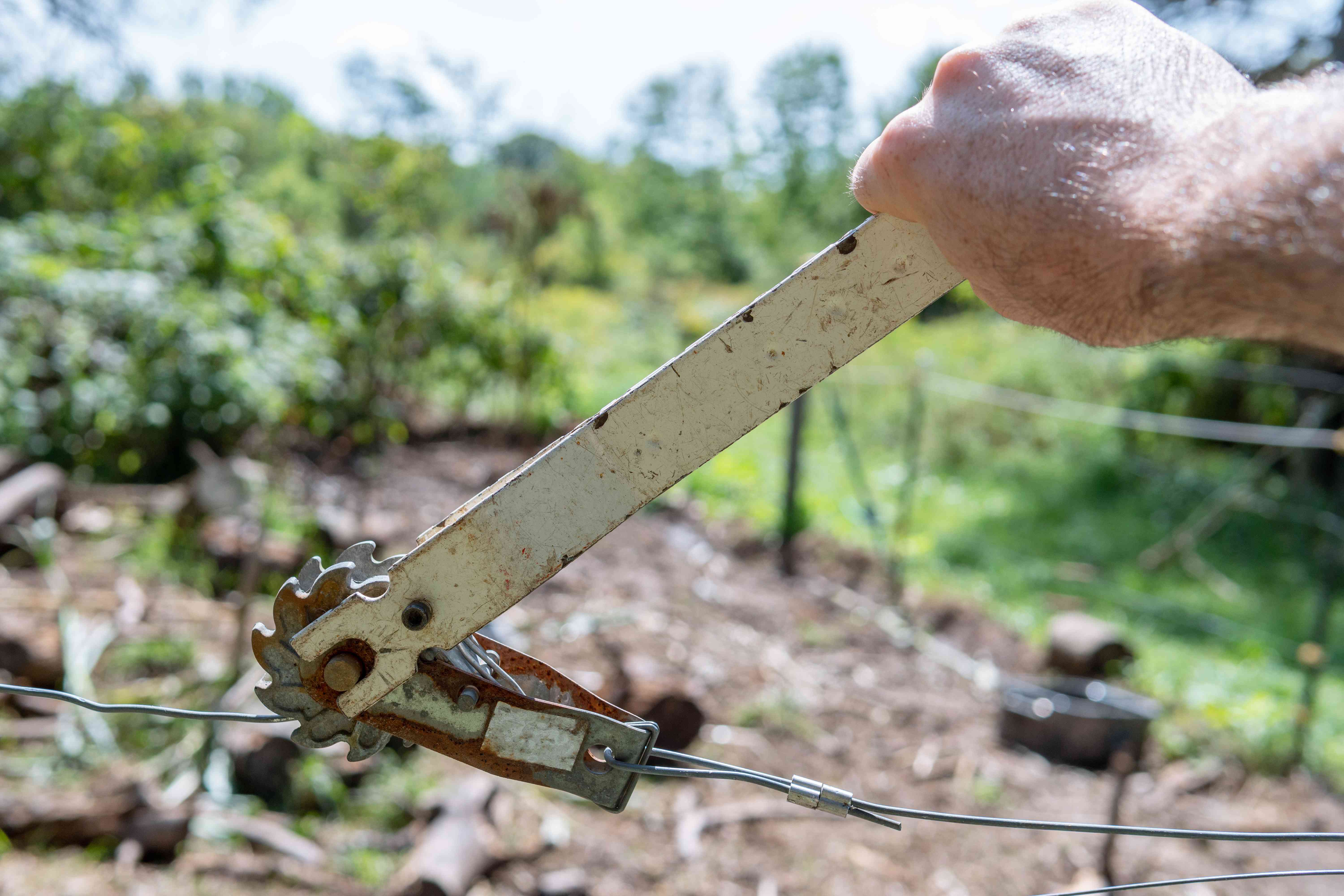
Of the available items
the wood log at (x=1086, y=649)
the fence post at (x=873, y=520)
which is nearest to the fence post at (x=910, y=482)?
the fence post at (x=873, y=520)

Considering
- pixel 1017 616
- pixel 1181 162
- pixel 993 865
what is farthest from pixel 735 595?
pixel 1181 162

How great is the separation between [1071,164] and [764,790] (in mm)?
3094

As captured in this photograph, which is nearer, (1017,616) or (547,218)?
(1017,616)

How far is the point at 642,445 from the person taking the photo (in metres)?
0.96

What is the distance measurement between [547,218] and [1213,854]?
27.9 ft

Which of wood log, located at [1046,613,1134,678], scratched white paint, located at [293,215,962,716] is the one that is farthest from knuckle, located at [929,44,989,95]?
wood log, located at [1046,613,1134,678]

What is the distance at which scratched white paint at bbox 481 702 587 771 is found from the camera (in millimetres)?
1024

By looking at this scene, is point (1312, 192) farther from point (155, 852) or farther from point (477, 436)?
point (477, 436)

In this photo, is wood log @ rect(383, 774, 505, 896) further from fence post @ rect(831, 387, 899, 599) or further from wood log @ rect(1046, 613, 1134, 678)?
fence post @ rect(831, 387, 899, 599)

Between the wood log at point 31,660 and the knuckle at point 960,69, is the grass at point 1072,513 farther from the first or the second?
the wood log at point 31,660

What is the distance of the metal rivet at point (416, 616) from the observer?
37.9 inches

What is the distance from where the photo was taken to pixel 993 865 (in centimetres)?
324

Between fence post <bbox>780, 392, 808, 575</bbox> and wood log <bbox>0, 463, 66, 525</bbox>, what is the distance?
14.8 ft

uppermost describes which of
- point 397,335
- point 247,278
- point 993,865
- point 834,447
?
point 247,278
